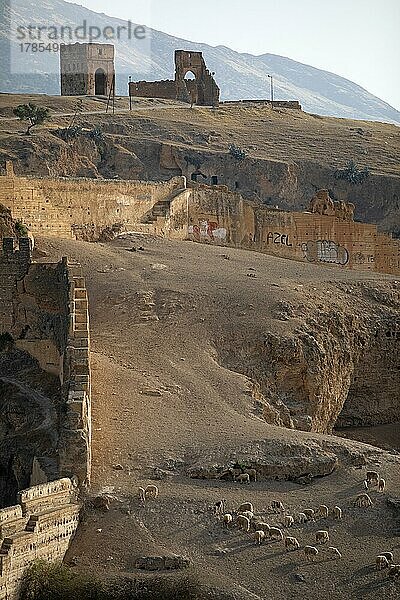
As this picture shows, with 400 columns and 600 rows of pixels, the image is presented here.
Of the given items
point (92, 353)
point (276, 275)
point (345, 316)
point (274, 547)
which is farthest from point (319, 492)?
point (276, 275)

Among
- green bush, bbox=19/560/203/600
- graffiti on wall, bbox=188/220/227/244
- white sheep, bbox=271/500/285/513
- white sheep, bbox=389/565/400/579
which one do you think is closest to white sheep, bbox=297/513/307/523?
white sheep, bbox=271/500/285/513

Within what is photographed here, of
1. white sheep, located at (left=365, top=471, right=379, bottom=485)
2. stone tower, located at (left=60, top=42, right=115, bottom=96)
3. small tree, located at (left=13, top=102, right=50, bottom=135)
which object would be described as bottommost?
white sheep, located at (left=365, top=471, right=379, bottom=485)

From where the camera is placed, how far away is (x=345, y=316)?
91.5 feet

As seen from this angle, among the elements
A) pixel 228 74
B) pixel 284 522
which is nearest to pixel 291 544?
pixel 284 522

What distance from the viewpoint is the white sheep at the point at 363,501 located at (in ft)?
50.1

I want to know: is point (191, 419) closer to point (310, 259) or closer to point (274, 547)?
point (274, 547)

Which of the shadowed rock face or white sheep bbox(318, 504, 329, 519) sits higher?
white sheep bbox(318, 504, 329, 519)

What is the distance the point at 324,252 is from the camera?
40188 mm

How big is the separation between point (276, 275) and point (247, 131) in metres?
34.1

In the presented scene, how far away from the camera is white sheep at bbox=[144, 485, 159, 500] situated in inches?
585

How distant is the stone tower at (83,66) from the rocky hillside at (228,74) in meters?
12.4

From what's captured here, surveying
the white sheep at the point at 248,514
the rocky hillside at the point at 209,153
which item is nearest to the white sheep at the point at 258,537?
the white sheep at the point at 248,514

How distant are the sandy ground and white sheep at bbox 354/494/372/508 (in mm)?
91

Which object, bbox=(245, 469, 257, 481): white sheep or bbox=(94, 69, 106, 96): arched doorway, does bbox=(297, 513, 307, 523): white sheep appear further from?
bbox=(94, 69, 106, 96): arched doorway
